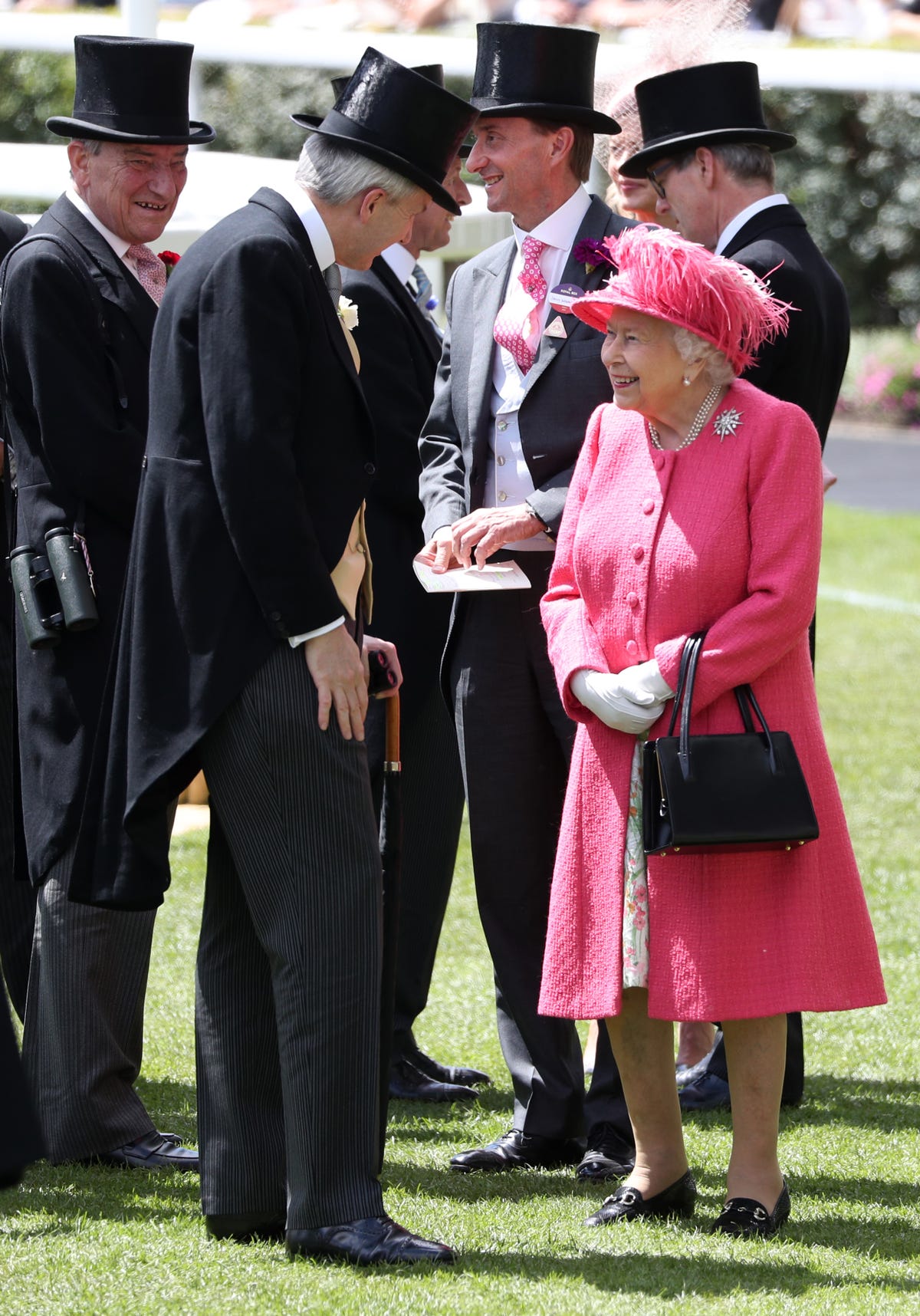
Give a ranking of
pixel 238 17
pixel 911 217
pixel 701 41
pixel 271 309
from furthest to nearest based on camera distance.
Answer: pixel 911 217 < pixel 238 17 < pixel 701 41 < pixel 271 309

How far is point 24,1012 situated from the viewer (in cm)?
460

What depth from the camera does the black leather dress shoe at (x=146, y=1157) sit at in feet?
14.4

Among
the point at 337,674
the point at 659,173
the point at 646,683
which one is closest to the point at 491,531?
the point at 646,683

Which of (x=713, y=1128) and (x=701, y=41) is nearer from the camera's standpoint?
(x=713, y=1128)

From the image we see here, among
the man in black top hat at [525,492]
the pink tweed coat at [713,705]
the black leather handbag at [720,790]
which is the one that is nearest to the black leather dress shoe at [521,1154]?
the man in black top hat at [525,492]

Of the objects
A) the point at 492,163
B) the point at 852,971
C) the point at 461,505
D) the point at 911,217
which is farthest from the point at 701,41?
the point at 911,217

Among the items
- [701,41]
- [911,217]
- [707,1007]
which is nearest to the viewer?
[707,1007]

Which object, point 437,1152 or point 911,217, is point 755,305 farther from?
point 911,217

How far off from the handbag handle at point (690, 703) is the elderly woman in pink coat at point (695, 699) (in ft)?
0.06

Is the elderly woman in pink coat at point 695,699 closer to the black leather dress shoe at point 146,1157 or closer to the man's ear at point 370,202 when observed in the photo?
the man's ear at point 370,202

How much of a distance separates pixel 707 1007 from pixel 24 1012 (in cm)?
179

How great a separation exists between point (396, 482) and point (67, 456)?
110 cm

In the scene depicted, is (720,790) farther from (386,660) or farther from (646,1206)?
(646,1206)

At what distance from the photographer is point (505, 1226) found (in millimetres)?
3938
